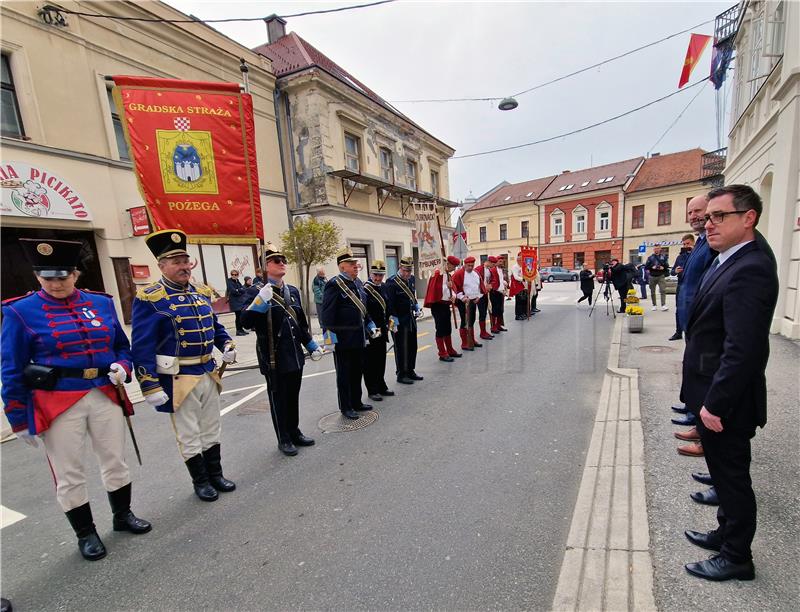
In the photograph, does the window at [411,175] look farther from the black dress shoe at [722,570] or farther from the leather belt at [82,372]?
the black dress shoe at [722,570]

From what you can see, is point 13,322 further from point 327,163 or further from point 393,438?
point 327,163

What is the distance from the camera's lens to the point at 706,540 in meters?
2.20

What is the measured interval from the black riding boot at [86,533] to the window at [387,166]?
18.0m

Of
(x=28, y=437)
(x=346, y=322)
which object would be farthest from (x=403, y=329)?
(x=28, y=437)

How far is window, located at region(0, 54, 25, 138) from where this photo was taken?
8.18m

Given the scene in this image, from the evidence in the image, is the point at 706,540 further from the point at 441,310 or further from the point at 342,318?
the point at 441,310

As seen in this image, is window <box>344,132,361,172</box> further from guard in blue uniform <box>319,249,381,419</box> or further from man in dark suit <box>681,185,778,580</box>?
man in dark suit <box>681,185,778,580</box>

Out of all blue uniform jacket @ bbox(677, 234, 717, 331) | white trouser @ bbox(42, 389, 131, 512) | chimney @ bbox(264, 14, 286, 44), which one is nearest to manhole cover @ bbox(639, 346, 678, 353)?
blue uniform jacket @ bbox(677, 234, 717, 331)

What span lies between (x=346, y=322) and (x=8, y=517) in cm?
342

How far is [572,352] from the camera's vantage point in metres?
7.62

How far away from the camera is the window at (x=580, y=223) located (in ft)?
128

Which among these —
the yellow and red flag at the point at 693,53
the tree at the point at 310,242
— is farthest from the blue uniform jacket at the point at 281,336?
the yellow and red flag at the point at 693,53

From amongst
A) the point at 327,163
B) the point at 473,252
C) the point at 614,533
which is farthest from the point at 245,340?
the point at 473,252

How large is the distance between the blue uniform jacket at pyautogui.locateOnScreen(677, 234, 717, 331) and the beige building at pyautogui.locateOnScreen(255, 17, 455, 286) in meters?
12.6
